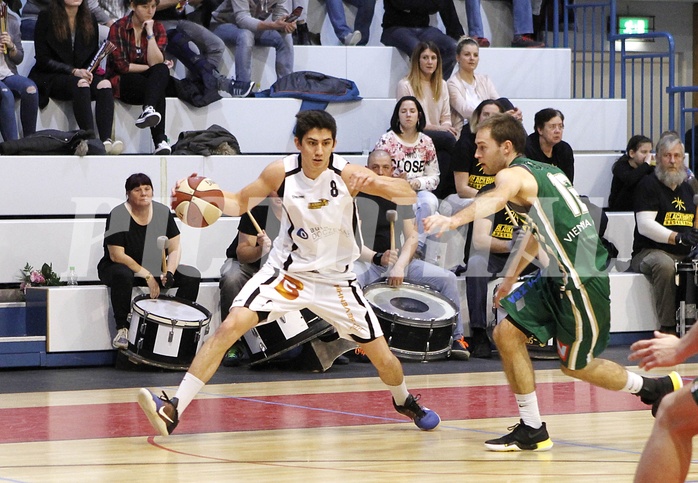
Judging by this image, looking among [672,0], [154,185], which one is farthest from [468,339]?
[672,0]

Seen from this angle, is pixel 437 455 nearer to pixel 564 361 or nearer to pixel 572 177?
pixel 564 361

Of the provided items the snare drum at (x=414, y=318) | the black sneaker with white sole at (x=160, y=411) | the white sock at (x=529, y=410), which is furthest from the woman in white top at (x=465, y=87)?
the black sneaker with white sole at (x=160, y=411)

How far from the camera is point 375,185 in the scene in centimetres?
567

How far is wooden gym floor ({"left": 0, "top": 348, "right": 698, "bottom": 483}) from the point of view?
15.8 feet

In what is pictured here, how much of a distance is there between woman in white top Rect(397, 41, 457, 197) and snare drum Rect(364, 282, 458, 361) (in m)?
1.78

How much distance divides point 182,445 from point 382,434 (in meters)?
1.06

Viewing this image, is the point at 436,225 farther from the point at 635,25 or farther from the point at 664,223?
the point at 635,25

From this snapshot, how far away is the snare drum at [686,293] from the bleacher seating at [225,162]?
345mm

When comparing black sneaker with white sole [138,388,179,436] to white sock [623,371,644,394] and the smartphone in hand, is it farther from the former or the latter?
the smartphone in hand

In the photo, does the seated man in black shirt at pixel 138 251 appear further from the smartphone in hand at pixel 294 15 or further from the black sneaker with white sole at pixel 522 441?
the black sneaker with white sole at pixel 522 441

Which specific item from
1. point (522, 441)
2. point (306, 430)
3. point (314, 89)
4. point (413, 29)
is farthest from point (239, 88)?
point (522, 441)

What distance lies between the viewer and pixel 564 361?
17.7ft

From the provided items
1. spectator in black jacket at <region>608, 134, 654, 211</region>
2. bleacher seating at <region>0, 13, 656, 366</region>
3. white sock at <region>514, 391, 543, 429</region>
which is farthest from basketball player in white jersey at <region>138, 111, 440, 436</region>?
spectator in black jacket at <region>608, 134, 654, 211</region>

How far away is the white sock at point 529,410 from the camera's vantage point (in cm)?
536
